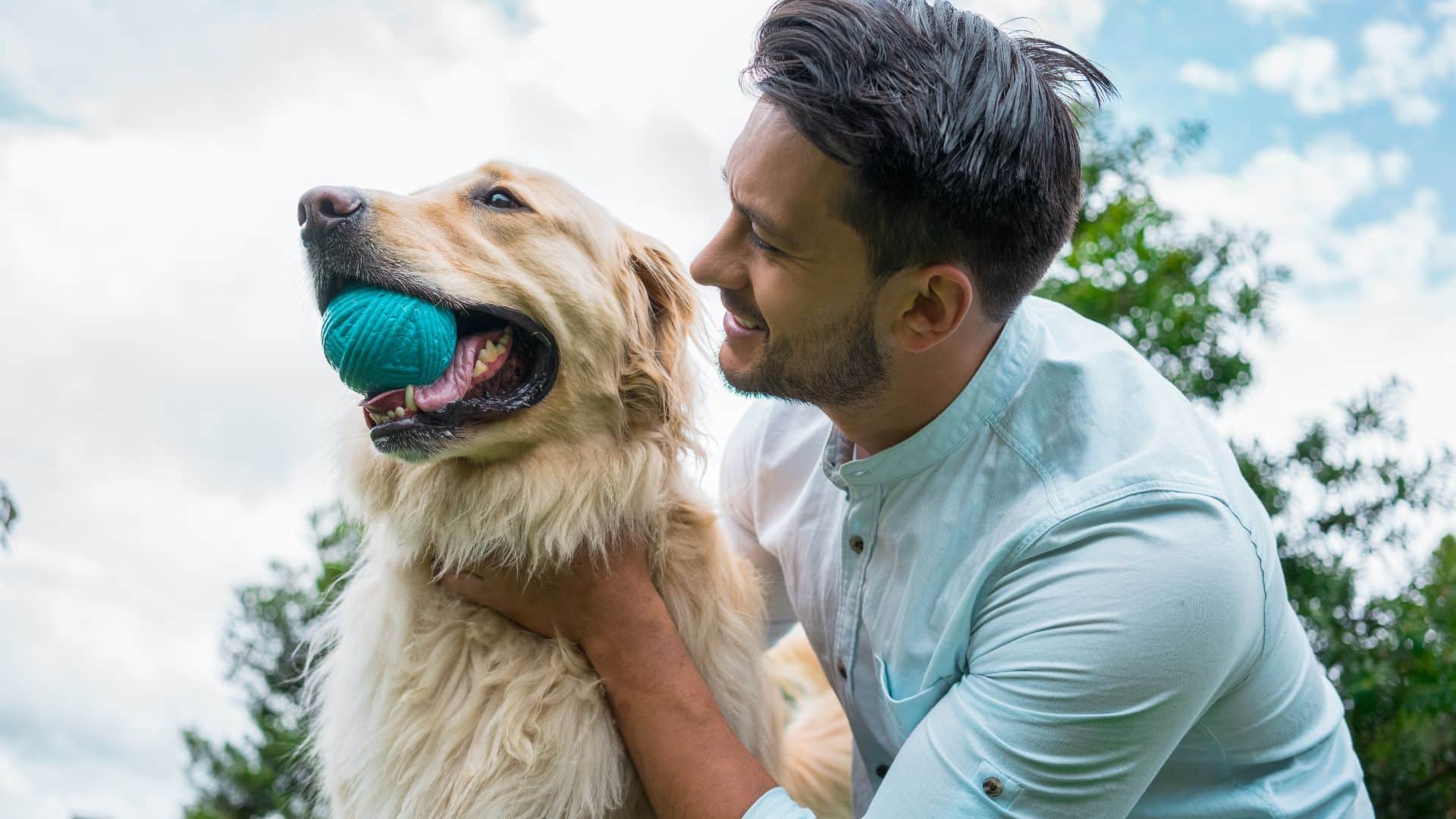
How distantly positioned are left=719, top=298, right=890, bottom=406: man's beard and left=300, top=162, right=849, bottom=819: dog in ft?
1.16

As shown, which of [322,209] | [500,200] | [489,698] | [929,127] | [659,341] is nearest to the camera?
[929,127]

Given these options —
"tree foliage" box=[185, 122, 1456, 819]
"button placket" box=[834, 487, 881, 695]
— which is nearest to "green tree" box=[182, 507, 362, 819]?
"tree foliage" box=[185, 122, 1456, 819]

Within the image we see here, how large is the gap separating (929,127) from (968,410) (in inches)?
18.8

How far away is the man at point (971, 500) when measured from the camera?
166 cm

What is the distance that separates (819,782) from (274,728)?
1.94 meters

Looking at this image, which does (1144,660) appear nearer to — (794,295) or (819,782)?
(794,295)

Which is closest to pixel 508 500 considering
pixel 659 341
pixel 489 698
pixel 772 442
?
pixel 489 698

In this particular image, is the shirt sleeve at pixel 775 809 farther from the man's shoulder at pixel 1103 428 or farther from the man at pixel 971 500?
the man's shoulder at pixel 1103 428

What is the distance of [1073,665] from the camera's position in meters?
1.62

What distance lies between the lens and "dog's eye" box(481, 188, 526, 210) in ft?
7.05

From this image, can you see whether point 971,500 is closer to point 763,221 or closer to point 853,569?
point 853,569

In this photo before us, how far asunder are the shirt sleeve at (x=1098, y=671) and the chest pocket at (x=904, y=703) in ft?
0.54

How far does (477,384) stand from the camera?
6.59 ft

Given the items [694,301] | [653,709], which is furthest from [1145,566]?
[694,301]
